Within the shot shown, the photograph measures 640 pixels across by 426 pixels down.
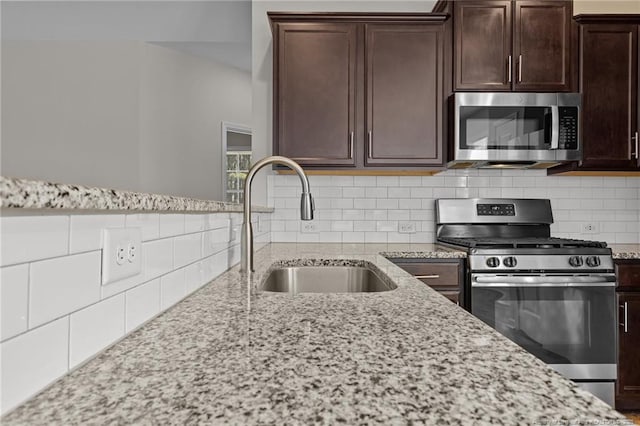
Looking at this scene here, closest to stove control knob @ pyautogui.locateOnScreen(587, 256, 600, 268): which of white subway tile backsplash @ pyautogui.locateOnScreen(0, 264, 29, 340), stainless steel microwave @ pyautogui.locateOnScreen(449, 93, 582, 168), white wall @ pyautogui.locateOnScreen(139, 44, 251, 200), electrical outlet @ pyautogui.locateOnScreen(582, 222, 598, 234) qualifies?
stainless steel microwave @ pyautogui.locateOnScreen(449, 93, 582, 168)

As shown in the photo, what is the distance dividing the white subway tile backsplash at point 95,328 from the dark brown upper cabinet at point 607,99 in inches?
104

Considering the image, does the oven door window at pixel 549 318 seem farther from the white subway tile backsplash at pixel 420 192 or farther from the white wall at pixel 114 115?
the white wall at pixel 114 115

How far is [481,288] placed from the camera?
2.11 meters

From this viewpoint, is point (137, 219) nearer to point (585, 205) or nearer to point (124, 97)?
point (585, 205)

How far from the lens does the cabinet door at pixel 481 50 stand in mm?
2424

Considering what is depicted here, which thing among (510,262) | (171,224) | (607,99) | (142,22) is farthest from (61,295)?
(142,22)

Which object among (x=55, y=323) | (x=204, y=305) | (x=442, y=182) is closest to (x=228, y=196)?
(x=442, y=182)

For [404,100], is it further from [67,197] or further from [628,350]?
[67,197]

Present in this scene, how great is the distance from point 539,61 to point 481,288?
141cm

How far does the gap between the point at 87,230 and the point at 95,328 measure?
13cm

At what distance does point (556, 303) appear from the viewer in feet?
6.89

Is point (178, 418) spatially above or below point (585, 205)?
below

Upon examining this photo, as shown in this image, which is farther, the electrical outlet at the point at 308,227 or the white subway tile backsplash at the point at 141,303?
the electrical outlet at the point at 308,227

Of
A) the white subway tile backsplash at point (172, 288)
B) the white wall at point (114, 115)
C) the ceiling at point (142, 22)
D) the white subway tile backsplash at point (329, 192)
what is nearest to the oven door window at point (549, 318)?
the white subway tile backsplash at point (329, 192)
